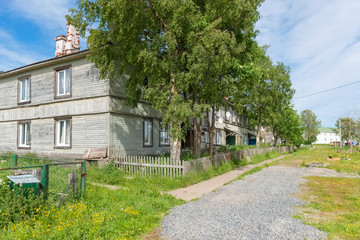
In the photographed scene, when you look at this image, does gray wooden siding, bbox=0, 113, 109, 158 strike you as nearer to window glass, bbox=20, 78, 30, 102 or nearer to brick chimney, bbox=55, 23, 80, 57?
window glass, bbox=20, 78, 30, 102

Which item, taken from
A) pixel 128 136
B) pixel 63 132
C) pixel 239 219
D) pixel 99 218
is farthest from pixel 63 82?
pixel 239 219

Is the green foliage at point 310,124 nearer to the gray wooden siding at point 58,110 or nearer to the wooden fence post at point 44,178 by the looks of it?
the gray wooden siding at point 58,110

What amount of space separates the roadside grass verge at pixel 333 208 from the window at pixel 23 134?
1790 cm

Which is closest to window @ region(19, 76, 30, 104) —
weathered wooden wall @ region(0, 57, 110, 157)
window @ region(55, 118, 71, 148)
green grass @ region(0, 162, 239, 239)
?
weathered wooden wall @ region(0, 57, 110, 157)

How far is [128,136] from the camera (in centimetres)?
1512

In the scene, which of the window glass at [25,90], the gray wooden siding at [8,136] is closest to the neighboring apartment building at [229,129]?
the window glass at [25,90]

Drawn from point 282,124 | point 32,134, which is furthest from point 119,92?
point 282,124

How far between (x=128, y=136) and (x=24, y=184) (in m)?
8.97

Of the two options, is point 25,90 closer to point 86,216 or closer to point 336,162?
point 86,216

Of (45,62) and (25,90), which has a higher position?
(45,62)

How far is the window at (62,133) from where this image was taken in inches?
623

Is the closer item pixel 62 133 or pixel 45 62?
pixel 62 133

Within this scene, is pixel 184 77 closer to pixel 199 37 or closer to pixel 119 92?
pixel 199 37

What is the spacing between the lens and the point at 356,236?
5168 millimetres
